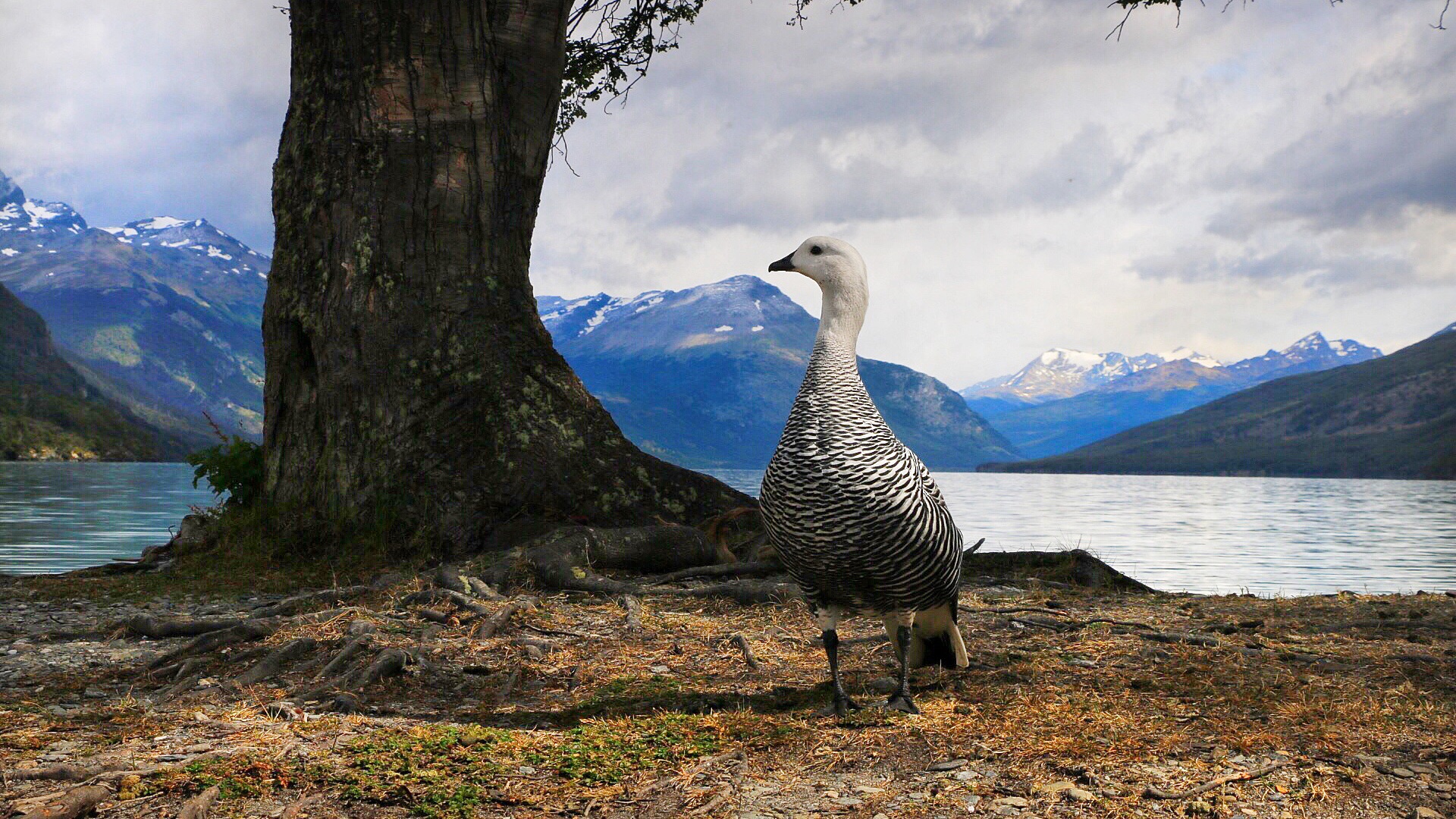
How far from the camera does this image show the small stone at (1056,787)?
4164 mm

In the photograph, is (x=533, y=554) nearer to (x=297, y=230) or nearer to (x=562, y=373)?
(x=562, y=373)

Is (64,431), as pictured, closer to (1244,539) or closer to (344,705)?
(1244,539)

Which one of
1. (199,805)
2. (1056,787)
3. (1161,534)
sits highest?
(199,805)

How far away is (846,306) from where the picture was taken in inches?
245

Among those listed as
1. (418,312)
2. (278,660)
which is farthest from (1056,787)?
(418,312)

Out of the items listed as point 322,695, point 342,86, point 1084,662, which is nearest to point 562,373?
point 342,86

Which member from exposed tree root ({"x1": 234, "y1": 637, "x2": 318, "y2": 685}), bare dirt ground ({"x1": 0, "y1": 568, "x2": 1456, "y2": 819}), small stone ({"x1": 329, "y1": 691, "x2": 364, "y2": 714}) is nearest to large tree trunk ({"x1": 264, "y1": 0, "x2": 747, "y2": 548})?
bare dirt ground ({"x1": 0, "y1": 568, "x2": 1456, "y2": 819})

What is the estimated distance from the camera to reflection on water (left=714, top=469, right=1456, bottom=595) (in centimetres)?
2208

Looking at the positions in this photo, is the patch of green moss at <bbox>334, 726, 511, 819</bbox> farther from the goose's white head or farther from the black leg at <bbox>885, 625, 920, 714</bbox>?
the goose's white head

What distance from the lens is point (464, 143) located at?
11.6 metres

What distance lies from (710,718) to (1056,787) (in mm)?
1766

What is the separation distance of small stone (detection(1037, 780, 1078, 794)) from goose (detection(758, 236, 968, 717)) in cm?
121

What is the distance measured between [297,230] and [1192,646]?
404 inches

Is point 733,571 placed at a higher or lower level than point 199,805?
higher
